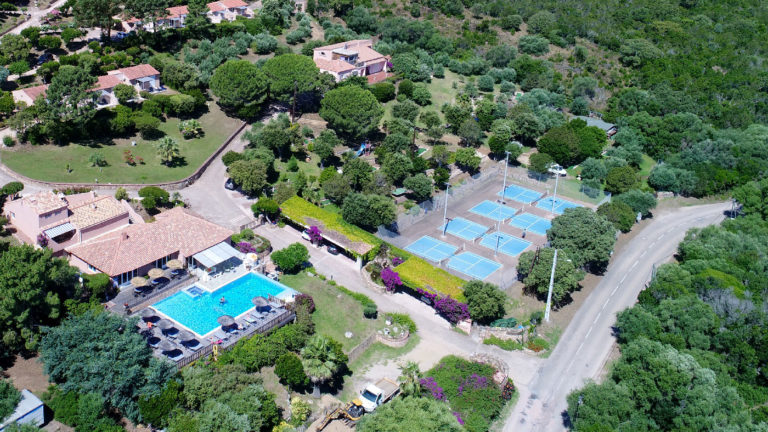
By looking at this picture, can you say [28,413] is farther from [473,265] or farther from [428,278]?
[473,265]

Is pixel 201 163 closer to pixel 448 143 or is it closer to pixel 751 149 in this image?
pixel 448 143

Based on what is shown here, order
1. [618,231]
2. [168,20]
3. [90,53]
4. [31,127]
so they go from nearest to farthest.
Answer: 1. [31,127]
2. [618,231]
3. [90,53]
4. [168,20]

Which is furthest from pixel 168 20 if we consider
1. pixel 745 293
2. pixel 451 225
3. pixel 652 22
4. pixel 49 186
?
pixel 652 22

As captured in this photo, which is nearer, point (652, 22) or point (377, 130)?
point (377, 130)

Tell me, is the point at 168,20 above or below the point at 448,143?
above

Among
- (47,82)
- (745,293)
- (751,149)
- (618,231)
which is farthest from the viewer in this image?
(751,149)

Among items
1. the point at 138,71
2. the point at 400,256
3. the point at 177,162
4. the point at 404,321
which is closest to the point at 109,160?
the point at 177,162

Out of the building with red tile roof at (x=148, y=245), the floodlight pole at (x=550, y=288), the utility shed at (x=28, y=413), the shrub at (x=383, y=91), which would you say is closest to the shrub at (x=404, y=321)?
the floodlight pole at (x=550, y=288)
